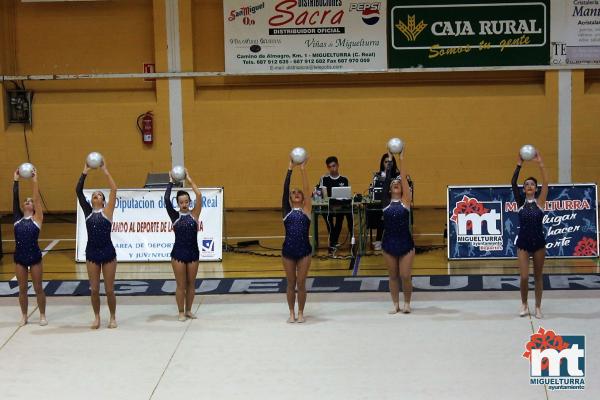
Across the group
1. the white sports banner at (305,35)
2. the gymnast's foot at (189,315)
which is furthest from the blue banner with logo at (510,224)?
the white sports banner at (305,35)

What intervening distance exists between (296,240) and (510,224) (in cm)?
448

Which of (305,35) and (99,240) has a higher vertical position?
(305,35)

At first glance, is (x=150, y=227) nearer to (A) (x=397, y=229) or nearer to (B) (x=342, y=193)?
(B) (x=342, y=193)

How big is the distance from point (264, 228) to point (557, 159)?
598 centimetres

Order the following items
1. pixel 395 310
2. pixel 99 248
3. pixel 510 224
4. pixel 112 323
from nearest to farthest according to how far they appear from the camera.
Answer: pixel 99 248 < pixel 112 323 < pixel 395 310 < pixel 510 224

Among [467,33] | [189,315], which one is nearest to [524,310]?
[189,315]

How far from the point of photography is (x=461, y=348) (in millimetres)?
9984

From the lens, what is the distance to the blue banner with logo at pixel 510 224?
1402 cm

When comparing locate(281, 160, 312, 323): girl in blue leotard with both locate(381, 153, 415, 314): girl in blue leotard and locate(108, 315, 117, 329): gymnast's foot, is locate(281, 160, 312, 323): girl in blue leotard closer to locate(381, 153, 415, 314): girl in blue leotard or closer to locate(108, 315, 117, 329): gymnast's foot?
locate(381, 153, 415, 314): girl in blue leotard

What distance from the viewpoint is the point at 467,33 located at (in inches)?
706

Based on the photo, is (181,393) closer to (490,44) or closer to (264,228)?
(264,228)

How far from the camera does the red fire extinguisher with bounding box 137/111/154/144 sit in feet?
60.3

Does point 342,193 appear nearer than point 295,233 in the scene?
No

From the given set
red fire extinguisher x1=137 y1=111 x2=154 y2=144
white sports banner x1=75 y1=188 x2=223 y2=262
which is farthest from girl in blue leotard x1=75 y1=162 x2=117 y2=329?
red fire extinguisher x1=137 y1=111 x2=154 y2=144
